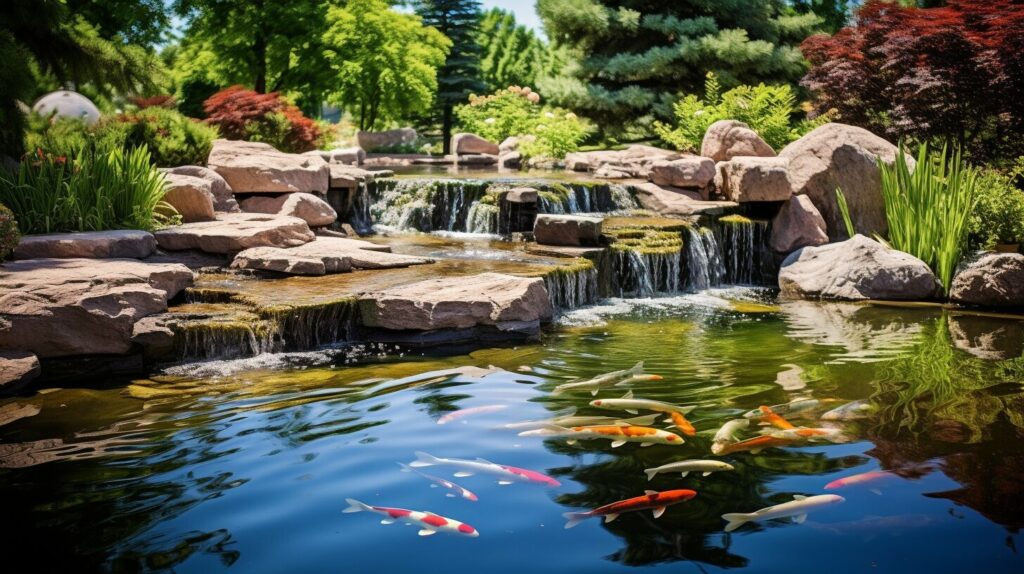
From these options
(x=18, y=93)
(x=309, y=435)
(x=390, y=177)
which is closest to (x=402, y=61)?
(x=390, y=177)

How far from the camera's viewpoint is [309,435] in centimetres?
469

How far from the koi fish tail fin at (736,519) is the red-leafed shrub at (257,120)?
13135 millimetres

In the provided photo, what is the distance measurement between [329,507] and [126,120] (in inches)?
379

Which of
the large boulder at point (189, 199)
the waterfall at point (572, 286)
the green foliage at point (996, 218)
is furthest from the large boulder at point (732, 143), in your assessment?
the large boulder at point (189, 199)

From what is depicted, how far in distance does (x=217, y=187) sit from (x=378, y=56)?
13.7 m

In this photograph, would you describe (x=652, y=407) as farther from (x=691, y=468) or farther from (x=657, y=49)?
(x=657, y=49)

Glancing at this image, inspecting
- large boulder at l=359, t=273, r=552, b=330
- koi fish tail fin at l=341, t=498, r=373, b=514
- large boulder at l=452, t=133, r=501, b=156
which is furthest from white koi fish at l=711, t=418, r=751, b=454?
large boulder at l=452, t=133, r=501, b=156

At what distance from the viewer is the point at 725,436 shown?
4426 mm

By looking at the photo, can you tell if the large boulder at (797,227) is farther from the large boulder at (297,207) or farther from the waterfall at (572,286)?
the large boulder at (297,207)

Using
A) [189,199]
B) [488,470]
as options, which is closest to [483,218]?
[189,199]

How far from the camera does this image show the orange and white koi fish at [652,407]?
15.4 feet

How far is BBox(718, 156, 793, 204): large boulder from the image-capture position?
37.1 feet

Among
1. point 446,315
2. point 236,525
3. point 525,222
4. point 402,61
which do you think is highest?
point 402,61

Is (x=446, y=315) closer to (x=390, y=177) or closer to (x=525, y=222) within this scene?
(x=525, y=222)
